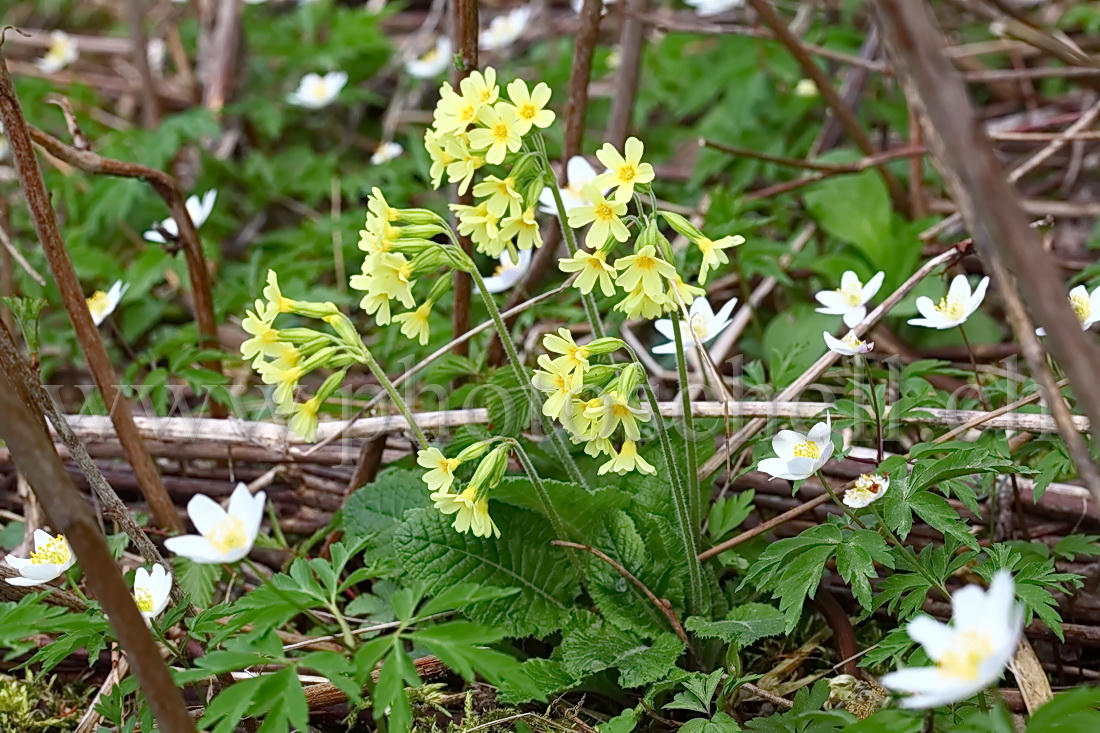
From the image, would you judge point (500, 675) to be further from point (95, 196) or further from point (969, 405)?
point (95, 196)

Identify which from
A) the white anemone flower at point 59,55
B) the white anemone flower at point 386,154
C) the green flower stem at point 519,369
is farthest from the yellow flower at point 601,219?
the white anemone flower at point 59,55

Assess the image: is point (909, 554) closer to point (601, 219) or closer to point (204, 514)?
point (601, 219)

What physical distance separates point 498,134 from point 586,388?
1.57ft

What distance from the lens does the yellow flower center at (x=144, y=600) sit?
1742mm

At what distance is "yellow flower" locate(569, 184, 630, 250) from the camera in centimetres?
159

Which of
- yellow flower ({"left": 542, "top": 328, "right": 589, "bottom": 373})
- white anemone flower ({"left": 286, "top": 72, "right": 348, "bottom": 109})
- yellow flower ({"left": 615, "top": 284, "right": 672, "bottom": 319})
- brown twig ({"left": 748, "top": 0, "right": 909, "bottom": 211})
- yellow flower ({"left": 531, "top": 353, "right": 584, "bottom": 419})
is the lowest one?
yellow flower ({"left": 531, "top": 353, "right": 584, "bottom": 419})

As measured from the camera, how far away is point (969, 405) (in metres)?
2.48

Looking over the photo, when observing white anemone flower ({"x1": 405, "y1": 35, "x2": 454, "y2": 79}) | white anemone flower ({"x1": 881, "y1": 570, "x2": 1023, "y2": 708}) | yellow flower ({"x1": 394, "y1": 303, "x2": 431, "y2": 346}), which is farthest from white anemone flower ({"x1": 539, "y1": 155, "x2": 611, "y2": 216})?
white anemone flower ({"x1": 405, "y1": 35, "x2": 454, "y2": 79})

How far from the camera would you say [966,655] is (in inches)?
46.9

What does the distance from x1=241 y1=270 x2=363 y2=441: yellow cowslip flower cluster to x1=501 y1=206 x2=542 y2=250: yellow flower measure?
0.34 metres

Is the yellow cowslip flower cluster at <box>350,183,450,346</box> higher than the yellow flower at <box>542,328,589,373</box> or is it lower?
higher

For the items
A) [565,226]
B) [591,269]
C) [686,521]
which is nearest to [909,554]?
[686,521]

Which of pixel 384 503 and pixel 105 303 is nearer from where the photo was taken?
pixel 384 503

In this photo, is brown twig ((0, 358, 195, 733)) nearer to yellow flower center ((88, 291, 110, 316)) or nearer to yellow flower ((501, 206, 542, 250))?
yellow flower ((501, 206, 542, 250))
